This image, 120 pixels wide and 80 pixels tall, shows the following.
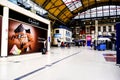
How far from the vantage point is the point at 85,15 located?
3472 cm

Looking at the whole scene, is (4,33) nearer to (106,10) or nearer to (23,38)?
(23,38)

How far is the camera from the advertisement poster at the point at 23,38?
832 centimetres

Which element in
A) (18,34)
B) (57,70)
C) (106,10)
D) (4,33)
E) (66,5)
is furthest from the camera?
(106,10)

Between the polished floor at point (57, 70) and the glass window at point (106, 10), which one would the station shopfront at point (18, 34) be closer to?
the polished floor at point (57, 70)

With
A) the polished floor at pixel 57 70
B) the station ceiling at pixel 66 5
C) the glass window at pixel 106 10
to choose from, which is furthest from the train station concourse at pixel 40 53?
the glass window at pixel 106 10

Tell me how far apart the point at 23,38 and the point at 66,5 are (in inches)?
733

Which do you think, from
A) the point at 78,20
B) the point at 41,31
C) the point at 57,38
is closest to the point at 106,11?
the point at 78,20

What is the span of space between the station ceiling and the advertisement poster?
8714mm

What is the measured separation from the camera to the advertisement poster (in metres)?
8.32

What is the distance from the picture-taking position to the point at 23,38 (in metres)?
9.44

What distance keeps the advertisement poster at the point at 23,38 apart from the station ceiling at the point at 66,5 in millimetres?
8714

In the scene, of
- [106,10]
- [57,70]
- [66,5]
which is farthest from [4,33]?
[106,10]

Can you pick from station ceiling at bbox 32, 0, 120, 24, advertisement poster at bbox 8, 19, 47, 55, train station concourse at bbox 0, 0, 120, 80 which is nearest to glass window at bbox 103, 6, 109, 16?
station ceiling at bbox 32, 0, 120, 24

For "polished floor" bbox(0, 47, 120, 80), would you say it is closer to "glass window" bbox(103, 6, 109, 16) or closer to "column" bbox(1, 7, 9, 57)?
"column" bbox(1, 7, 9, 57)
